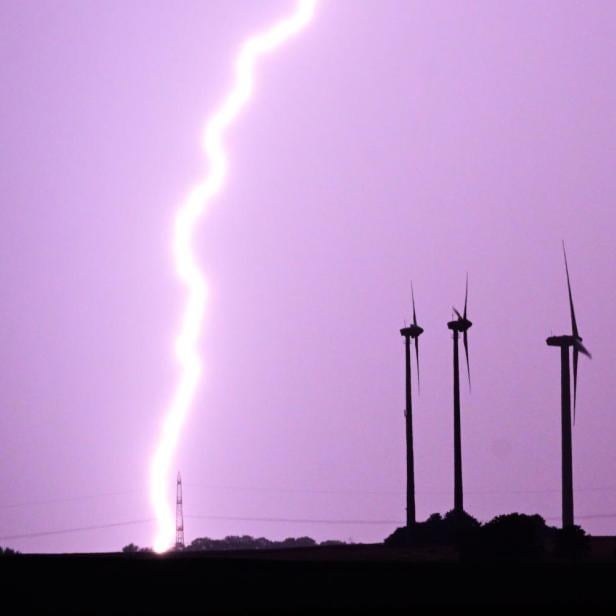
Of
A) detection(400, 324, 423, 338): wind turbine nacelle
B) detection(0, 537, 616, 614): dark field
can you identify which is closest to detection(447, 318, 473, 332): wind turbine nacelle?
detection(400, 324, 423, 338): wind turbine nacelle

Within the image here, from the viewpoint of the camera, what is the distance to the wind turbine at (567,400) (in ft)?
338

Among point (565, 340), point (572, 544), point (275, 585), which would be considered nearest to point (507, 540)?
point (572, 544)

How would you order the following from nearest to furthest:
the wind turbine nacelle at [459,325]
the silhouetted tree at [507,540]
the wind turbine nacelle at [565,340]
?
the silhouetted tree at [507,540] → the wind turbine nacelle at [565,340] → the wind turbine nacelle at [459,325]

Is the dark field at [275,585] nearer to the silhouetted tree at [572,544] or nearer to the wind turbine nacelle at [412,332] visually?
the silhouetted tree at [572,544]

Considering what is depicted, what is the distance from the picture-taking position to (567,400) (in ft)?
348

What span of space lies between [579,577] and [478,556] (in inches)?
1104

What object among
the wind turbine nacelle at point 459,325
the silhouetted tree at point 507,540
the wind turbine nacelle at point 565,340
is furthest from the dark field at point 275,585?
the wind turbine nacelle at point 459,325

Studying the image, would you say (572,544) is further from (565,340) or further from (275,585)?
(275,585)

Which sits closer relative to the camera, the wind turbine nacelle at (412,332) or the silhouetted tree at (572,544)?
the silhouetted tree at (572,544)

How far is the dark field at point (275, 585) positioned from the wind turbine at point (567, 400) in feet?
84.7

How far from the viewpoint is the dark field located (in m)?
60.2

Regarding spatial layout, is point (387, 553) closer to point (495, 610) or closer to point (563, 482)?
point (563, 482)

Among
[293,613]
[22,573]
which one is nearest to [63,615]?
[293,613]

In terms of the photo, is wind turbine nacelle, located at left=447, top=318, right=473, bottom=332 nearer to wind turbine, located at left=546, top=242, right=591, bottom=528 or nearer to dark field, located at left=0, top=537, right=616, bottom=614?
wind turbine, located at left=546, top=242, right=591, bottom=528
